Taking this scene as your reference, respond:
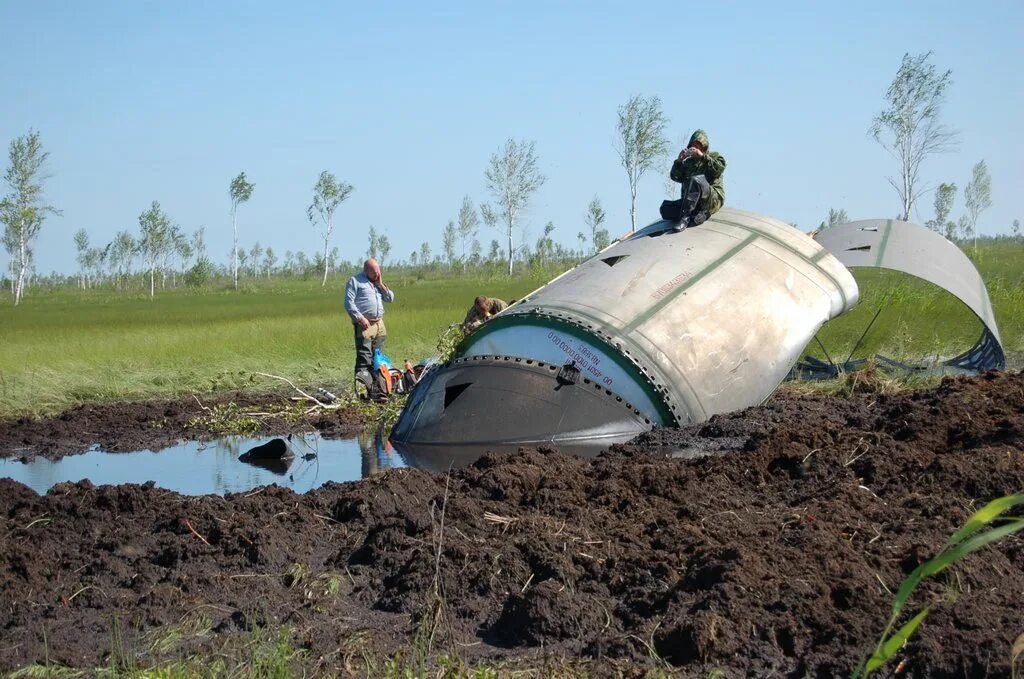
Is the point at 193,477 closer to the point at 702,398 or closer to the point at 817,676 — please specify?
the point at 702,398

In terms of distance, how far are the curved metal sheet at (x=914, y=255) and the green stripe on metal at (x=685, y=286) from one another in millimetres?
2012

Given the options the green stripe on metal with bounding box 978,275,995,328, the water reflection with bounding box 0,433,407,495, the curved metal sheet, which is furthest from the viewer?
the green stripe on metal with bounding box 978,275,995,328

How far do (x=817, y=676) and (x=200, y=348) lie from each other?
16218 mm

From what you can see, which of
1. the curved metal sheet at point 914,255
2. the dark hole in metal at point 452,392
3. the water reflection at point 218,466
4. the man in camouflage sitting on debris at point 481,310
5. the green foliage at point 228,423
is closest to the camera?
the water reflection at point 218,466

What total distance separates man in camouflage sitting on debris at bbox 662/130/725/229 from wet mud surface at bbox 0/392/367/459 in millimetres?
4058

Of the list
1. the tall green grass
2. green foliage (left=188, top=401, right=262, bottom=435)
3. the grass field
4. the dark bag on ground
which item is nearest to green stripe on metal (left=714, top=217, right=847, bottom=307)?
the dark bag on ground

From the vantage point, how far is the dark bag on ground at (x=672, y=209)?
11.7 metres

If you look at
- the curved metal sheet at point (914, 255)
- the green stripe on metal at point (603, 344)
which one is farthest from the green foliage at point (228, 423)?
the curved metal sheet at point (914, 255)

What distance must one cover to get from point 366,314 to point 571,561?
28.9 ft

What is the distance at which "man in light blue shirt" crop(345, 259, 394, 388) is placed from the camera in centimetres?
1360

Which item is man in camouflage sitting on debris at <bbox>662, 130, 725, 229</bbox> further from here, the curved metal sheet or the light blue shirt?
the light blue shirt

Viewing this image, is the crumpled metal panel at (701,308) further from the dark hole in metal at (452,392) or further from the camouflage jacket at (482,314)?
the camouflage jacket at (482,314)

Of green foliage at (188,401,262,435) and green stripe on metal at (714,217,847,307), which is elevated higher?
green stripe on metal at (714,217,847,307)

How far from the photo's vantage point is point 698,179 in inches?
453
